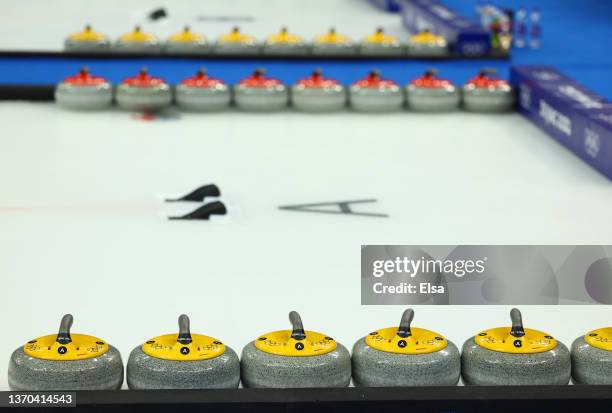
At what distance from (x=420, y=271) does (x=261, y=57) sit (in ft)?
19.2

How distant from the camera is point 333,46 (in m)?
10.9

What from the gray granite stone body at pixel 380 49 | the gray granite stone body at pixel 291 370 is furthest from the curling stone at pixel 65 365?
the gray granite stone body at pixel 380 49

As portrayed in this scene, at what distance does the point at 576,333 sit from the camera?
202 inches

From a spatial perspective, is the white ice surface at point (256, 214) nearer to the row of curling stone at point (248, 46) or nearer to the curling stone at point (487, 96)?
the curling stone at point (487, 96)

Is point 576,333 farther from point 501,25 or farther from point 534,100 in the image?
point 501,25

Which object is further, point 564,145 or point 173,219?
point 564,145

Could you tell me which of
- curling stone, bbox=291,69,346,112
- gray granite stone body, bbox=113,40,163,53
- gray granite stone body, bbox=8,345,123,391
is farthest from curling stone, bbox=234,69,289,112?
gray granite stone body, bbox=8,345,123,391

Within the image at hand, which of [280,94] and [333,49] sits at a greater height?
[333,49]

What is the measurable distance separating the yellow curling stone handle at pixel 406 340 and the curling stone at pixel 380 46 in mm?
6621

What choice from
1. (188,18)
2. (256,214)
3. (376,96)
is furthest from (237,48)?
(256,214)

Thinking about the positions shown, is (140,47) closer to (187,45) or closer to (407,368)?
(187,45)

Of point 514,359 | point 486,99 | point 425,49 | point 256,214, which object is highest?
point 425,49

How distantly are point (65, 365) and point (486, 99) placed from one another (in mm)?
5919

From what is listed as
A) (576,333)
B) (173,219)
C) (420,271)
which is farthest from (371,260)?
(173,219)
